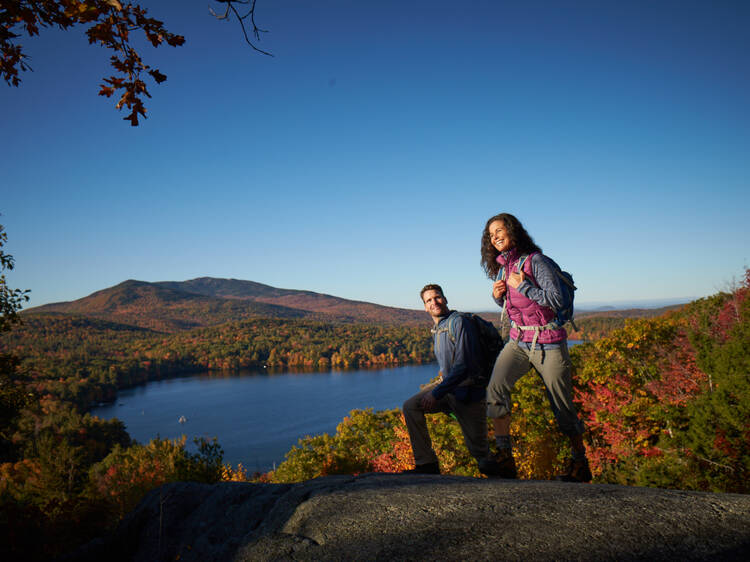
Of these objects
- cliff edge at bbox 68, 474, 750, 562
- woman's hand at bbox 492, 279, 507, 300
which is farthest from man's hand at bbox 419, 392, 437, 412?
woman's hand at bbox 492, 279, 507, 300

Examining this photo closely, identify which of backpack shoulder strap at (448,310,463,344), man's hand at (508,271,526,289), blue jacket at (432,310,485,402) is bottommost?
blue jacket at (432,310,485,402)

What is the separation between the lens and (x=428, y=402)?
396cm

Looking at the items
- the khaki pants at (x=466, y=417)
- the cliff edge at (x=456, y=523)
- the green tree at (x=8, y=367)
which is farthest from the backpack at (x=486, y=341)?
the green tree at (x=8, y=367)

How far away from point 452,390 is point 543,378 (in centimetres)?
81

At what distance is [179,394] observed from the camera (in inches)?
4624

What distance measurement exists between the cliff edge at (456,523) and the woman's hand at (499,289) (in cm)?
158

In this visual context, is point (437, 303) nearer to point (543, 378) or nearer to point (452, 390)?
point (452, 390)

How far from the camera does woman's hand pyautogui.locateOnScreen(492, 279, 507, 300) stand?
3922 mm

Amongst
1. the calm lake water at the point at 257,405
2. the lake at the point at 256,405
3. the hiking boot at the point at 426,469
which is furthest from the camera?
the calm lake water at the point at 257,405

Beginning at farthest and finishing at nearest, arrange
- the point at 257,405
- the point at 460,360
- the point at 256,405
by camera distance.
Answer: the point at 256,405 → the point at 257,405 → the point at 460,360

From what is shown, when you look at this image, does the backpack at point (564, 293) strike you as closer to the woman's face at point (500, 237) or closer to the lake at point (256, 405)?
the woman's face at point (500, 237)

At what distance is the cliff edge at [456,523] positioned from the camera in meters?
2.18

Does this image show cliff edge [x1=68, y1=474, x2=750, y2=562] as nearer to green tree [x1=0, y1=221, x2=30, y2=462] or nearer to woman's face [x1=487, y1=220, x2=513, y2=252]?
woman's face [x1=487, y1=220, x2=513, y2=252]

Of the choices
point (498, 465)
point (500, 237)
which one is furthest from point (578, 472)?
point (500, 237)
